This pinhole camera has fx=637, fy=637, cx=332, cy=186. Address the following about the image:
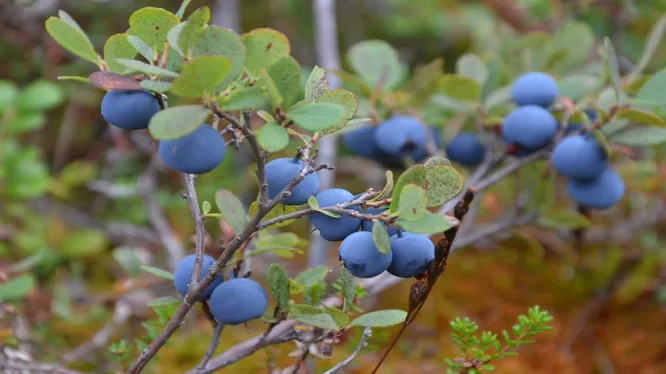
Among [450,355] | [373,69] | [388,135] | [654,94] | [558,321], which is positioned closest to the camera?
[654,94]

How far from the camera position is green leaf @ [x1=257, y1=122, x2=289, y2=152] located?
24.5 inches

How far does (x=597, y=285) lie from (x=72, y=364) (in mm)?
1402

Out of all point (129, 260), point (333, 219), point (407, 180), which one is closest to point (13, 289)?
point (129, 260)

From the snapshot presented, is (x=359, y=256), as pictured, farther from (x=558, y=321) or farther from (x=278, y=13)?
(x=278, y=13)

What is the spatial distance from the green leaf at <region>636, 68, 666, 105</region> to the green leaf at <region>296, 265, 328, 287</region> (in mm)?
621

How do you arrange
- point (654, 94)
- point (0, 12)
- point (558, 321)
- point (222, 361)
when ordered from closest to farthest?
1. point (222, 361)
2. point (654, 94)
3. point (558, 321)
4. point (0, 12)

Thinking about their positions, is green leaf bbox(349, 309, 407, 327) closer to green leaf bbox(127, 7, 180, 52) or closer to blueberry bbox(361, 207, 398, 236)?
blueberry bbox(361, 207, 398, 236)

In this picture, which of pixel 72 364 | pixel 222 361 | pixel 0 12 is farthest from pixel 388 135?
pixel 0 12

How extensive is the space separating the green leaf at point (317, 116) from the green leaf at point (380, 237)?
0.13 m

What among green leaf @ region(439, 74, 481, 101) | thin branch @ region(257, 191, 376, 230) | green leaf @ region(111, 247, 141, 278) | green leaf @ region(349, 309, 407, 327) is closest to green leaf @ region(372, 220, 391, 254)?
thin branch @ region(257, 191, 376, 230)

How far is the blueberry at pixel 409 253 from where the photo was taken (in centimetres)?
77

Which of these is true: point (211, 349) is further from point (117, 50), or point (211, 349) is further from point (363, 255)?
point (117, 50)

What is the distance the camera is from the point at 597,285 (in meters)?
1.79

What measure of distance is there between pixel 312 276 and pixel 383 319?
0.49ft
